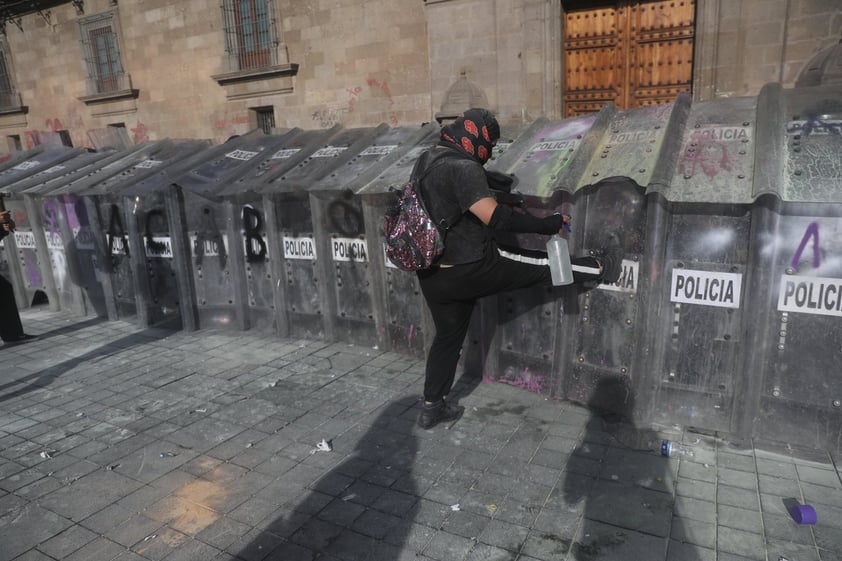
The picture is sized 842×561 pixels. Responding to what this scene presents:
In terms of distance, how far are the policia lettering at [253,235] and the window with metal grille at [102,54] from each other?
8402 millimetres

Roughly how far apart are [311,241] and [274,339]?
1.10 metres

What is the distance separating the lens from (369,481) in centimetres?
308

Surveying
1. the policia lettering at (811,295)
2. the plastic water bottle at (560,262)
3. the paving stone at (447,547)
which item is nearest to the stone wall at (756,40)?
the policia lettering at (811,295)

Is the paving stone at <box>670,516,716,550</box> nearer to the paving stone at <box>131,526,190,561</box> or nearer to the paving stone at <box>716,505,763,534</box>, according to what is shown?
the paving stone at <box>716,505,763,534</box>

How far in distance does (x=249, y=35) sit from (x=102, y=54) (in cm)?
446

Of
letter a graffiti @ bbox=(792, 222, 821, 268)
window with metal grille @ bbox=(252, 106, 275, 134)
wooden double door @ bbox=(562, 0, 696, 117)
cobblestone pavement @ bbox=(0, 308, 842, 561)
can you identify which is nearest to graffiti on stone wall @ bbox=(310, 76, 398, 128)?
window with metal grille @ bbox=(252, 106, 275, 134)

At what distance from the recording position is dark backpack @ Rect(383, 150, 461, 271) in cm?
320

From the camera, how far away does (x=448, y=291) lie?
335cm

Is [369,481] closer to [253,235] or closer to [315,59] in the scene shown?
[253,235]

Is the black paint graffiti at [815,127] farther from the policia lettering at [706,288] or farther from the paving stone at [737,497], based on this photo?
the paving stone at [737,497]

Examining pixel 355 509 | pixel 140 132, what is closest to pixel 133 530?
pixel 355 509

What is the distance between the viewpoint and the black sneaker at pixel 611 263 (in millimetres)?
3482

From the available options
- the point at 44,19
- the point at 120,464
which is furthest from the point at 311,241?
the point at 44,19

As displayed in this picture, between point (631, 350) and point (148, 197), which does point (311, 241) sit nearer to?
point (148, 197)
